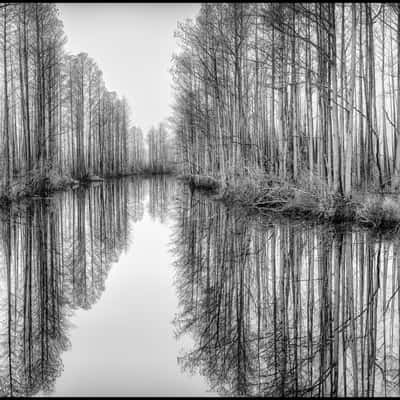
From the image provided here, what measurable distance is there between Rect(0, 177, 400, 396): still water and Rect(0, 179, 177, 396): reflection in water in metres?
0.02

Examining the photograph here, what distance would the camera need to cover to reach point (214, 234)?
920 cm

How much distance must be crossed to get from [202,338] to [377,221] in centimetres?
714

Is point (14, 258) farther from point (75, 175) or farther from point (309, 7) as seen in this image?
point (75, 175)

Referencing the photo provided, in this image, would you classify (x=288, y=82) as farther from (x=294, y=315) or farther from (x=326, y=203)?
(x=294, y=315)

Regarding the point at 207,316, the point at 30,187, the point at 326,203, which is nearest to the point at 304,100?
the point at 326,203

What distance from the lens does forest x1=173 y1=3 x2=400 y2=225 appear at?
10.4 m

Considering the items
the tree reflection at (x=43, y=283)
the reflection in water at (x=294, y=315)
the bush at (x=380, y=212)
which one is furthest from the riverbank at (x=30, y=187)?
the bush at (x=380, y=212)

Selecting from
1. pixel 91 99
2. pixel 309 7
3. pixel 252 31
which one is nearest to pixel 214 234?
pixel 309 7

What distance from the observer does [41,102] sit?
68.0ft

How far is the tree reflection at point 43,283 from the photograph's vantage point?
3109mm

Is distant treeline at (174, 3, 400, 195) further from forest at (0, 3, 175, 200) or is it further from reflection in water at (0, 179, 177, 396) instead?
forest at (0, 3, 175, 200)

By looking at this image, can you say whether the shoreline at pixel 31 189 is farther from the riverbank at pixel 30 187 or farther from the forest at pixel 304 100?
the forest at pixel 304 100

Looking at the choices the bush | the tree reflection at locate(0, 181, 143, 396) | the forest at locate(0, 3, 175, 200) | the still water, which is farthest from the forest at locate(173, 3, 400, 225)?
the forest at locate(0, 3, 175, 200)

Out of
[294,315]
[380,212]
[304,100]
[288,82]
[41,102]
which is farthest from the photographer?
[41,102]
